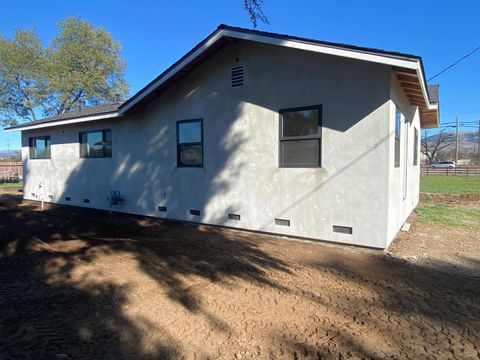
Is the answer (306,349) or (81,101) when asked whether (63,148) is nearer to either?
(306,349)

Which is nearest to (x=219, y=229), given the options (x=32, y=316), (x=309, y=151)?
(x=309, y=151)

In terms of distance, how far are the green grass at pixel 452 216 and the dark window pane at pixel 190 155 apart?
6784 mm

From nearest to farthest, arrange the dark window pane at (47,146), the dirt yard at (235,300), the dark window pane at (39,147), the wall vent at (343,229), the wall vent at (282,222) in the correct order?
the dirt yard at (235,300)
the wall vent at (343,229)
the wall vent at (282,222)
the dark window pane at (47,146)
the dark window pane at (39,147)

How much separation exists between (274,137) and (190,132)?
2635mm

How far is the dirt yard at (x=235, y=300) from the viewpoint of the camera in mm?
2881

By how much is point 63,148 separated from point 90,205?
2.74 m

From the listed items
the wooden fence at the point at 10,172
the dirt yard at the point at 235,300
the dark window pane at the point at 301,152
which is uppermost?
the dark window pane at the point at 301,152

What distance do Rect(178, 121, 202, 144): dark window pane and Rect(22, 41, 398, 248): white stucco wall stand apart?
221 millimetres

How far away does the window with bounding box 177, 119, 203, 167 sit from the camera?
843 cm

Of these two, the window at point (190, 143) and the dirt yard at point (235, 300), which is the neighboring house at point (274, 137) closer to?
the window at point (190, 143)

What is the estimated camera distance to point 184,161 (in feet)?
28.8

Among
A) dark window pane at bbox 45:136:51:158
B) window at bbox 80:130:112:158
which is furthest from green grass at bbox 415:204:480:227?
dark window pane at bbox 45:136:51:158

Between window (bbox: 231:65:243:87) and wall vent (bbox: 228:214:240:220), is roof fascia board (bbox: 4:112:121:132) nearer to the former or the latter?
window (bbox: 231:65:243:87)

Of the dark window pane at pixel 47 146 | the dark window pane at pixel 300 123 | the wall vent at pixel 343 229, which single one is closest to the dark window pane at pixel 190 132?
the dark window pane at pixel 300 123
